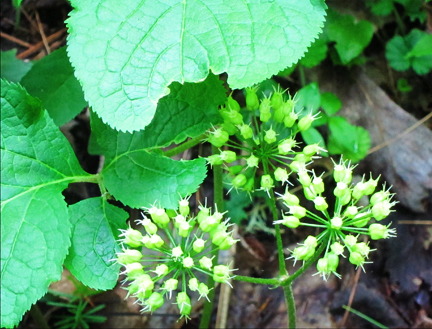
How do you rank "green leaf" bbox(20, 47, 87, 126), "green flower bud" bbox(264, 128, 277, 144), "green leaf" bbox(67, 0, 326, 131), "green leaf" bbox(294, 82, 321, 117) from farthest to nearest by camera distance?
1. "green leaf" bbox(294, 82, 321, 117)
2. "green leaf" bbox(20, 47, 87, 126)
3. "green flower bud" bbox(264, 128, 277, 144)
4. "green leaf" bbox(67, 0, 326, 131)

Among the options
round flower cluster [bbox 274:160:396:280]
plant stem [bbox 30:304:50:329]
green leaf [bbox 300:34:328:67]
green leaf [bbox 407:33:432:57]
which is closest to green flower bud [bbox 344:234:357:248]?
round flower cluster [bbox 274:160:396:280]

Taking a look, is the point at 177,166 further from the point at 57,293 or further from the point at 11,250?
the point at 57,293

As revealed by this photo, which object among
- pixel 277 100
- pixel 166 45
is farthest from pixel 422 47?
pixel 166 45

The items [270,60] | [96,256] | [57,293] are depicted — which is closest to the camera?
[270,60]

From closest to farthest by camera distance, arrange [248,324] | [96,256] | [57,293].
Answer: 1. [96,256]
2. [57,293]
3. [248,324]

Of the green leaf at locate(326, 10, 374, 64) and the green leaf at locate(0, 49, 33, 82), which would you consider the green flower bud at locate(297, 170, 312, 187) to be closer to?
the green leaf at locate(326, 10, 374, 64)

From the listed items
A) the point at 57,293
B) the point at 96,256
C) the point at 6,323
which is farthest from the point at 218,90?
the point at 57,293
